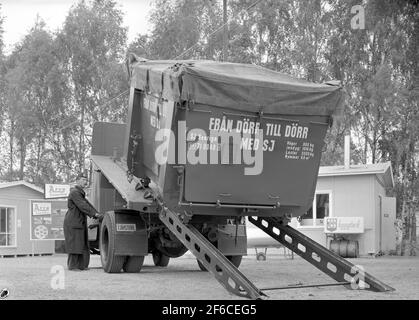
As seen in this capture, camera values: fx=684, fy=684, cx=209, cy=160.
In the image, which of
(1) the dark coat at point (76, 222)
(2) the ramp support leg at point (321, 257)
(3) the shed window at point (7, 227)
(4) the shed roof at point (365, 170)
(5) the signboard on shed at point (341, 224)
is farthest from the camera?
(3) the shed window at point (7, 227)

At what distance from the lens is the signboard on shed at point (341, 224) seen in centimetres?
2425

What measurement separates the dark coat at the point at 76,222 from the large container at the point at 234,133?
7.44 feet

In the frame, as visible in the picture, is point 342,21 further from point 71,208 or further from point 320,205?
point 71,208

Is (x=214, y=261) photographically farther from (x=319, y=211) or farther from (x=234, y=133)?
(x=319, y=211)

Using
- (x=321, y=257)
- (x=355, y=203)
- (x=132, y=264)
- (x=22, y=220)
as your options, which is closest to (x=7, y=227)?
(x=22, y=220)

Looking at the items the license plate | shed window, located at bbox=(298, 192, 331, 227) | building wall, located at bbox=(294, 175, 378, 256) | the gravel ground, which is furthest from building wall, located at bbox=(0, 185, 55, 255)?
the license plate

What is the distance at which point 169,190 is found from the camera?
10.4m

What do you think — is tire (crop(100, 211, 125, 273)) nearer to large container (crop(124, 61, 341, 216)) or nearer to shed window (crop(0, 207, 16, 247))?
large container (crop(124, 61, 341, 216))

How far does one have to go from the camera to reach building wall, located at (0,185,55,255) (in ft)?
94.7

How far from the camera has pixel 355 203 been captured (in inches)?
982

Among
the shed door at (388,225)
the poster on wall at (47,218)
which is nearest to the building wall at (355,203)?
the shed door at (388,225)

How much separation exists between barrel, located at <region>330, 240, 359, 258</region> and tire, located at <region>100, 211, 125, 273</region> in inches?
502

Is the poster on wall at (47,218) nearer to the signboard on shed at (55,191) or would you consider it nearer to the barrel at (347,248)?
the signboard on shed at (55,191)

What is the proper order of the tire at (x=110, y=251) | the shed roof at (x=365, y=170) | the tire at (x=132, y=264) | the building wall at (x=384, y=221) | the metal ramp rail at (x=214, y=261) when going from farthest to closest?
the building wall at (x=384, y=221) → the shed roof at (x=365, y=170) → the tire at (x=132, y=264) → the tire at (x=110, y=251) → the metal ramp rail at (x=214, y=261)
